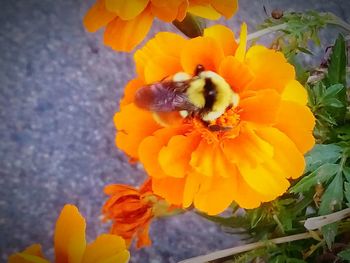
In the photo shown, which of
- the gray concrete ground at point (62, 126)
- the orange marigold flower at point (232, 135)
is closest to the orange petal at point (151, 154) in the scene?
the orange marigold flower at point (232, 135)

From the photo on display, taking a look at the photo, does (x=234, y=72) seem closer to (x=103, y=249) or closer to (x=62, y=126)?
(x=103, y=249)

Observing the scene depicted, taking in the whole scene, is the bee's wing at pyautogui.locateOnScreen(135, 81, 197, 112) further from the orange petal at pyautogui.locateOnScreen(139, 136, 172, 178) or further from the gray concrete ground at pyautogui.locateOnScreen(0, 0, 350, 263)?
the gray concrete ground at pyautogui.locateOnScreen(0, 0, 350, 263)

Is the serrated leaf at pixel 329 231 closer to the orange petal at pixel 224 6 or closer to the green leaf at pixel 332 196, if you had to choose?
the green leaf at pixel 332 196

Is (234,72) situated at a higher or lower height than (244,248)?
higher

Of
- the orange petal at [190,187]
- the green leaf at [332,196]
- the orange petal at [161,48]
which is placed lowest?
the green leaf at [332,196]

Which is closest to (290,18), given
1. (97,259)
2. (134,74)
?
(97,259)

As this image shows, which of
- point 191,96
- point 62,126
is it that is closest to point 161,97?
point 191,96

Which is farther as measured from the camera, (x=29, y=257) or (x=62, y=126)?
(x=62, y=126)
